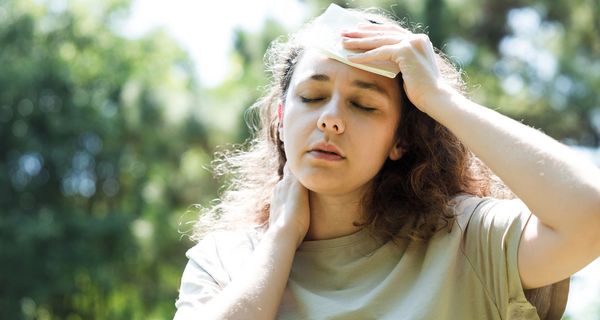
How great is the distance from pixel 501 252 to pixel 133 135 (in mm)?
14624

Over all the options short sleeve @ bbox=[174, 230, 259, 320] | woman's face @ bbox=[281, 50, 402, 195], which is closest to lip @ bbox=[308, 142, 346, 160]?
woman's face @ bbox=[281, 50, 402, 195]

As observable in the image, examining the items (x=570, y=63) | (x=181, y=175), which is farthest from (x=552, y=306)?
(x=181, y=175)

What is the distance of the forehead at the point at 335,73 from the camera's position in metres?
2.26

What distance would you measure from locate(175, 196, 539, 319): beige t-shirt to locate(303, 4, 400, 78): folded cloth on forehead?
0.41m

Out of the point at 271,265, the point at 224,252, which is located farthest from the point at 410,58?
the point at 224,252

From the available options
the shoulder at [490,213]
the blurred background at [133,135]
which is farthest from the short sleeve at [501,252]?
the blurred background at [133,135]

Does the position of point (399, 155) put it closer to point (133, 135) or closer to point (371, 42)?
point (371, 42)

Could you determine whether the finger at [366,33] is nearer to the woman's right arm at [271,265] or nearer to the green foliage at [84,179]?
the woman's right arm at [271,265]

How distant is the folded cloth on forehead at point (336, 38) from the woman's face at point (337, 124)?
0.03m

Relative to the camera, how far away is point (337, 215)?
2400mm

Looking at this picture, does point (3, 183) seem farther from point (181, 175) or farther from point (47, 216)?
point (181, 175)

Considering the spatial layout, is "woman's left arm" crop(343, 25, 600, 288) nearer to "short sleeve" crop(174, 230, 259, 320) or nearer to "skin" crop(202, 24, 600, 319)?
"skin" crop(202, 24, 600, 319)

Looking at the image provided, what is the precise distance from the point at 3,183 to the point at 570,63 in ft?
31.6

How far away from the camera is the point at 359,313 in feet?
6.90
